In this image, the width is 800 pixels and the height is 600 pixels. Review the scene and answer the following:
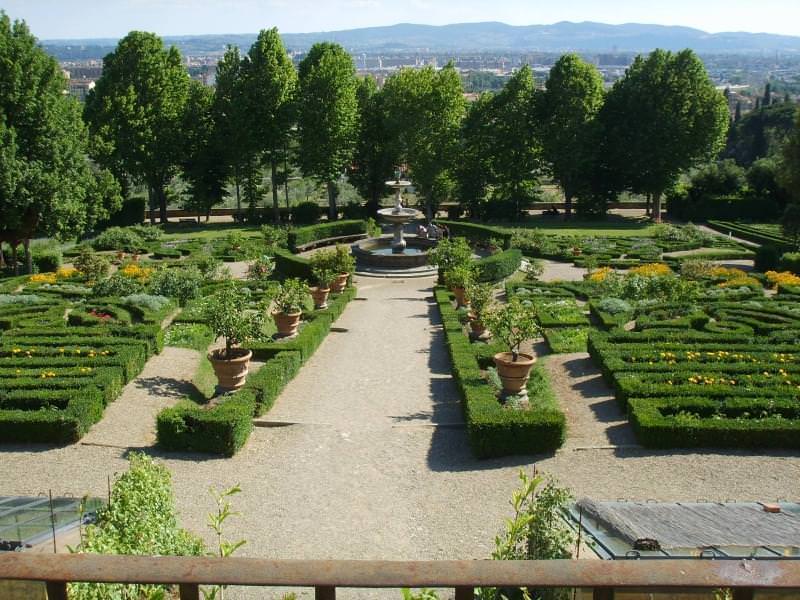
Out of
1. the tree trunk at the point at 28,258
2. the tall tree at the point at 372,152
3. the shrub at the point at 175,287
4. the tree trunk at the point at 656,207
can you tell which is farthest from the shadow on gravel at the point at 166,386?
the tree trunk at the point at 656,207

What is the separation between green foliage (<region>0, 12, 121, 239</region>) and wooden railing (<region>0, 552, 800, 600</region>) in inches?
1210

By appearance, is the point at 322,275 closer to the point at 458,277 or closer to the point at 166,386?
the point at 458,277

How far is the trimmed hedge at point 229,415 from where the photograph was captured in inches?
565

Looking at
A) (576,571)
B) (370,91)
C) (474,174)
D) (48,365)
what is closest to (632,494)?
(576,571)

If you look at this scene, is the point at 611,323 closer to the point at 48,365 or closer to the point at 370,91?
the point at 48,365

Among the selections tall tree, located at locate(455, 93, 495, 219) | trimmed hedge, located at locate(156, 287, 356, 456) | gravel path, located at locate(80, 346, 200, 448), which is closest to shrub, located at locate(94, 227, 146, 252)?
gravel path, located at locate(80, 346, 200, 448)

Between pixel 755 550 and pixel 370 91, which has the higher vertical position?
pixel 370 91

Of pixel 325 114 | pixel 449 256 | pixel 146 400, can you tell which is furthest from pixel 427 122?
pixel 146 400

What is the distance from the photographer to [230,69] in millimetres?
49531

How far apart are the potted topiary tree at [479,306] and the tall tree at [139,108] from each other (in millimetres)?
30730

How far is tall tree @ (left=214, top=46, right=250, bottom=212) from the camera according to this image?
159 feet

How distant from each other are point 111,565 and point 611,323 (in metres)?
20.1

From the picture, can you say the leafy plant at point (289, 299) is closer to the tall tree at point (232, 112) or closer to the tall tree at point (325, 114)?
the tall tree at point (325, 114)

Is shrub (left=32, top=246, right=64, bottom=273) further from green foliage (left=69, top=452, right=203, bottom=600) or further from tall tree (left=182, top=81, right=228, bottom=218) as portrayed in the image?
green foliage (left=69, top=452, right=203, bottom=600)
